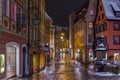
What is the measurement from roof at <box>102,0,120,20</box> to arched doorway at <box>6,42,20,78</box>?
1339 inches

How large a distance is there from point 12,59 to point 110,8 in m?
39.3

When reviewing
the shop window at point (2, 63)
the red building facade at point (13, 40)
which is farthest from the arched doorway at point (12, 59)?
the shop window at point (2, 63)

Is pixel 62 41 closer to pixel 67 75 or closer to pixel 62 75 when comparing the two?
pixel 62 75

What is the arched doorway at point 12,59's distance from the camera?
83.7ft

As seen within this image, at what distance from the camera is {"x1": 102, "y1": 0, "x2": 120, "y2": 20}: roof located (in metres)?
60.8

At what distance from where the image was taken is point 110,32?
60.3 metres

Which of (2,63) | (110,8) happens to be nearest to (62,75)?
(2,63)

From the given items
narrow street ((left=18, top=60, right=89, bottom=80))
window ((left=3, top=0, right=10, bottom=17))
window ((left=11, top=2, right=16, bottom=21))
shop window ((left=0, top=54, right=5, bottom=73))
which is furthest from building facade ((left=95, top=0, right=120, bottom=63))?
shop window ((left=0, top=54, right=5, bottom=73))

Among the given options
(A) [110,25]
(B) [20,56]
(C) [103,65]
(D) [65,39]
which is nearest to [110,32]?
(A) [110,25]

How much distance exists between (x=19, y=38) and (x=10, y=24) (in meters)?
4.32

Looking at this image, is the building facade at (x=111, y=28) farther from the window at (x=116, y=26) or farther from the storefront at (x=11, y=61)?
the storefront at (x=11, y=61)

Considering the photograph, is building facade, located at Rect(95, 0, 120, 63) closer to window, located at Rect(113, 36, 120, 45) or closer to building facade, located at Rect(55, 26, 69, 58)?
window, located at Rect(113, 36, 120, 45)

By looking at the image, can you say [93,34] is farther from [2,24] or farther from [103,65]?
[2,24]

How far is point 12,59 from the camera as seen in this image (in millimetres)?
27641
